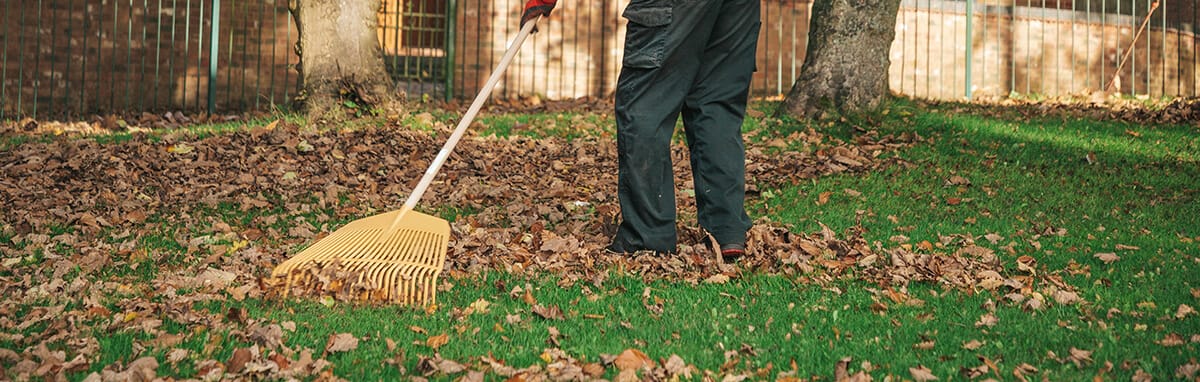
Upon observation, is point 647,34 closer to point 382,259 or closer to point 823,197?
point 382,259

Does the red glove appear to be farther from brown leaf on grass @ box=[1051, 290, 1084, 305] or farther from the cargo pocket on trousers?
brown leaf on grass @ box=[1051, 290, 1084, 305]

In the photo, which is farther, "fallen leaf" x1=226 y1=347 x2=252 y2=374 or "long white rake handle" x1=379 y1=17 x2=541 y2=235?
"long white rake handle" x1=379 y1=17 x2=541 y2=235

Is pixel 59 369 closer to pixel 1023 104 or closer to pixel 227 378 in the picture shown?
pixel 227 378

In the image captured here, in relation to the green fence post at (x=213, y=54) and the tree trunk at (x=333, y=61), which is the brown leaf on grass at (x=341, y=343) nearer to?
the tree trunk at (x=333, y=61)

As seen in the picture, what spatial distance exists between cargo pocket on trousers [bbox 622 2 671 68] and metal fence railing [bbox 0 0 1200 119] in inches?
279

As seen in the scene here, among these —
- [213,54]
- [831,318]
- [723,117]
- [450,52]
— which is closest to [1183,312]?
[831,318]

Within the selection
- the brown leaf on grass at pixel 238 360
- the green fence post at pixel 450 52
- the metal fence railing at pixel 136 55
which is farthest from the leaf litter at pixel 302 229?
the metal fence railing at pixel 136 55

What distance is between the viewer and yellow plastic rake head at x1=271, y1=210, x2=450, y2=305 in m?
3.61

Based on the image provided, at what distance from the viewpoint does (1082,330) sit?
10.6ft

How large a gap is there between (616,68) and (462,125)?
350 inches

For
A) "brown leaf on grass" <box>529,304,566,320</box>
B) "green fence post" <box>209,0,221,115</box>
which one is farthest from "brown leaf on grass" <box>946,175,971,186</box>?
"green fence post" <box>209,0,221,115</box>

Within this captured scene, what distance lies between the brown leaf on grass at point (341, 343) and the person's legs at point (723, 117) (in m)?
1.77

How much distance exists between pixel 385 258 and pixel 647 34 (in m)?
1.36

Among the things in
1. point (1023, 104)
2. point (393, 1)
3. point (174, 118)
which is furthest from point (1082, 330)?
point (393, 1)
